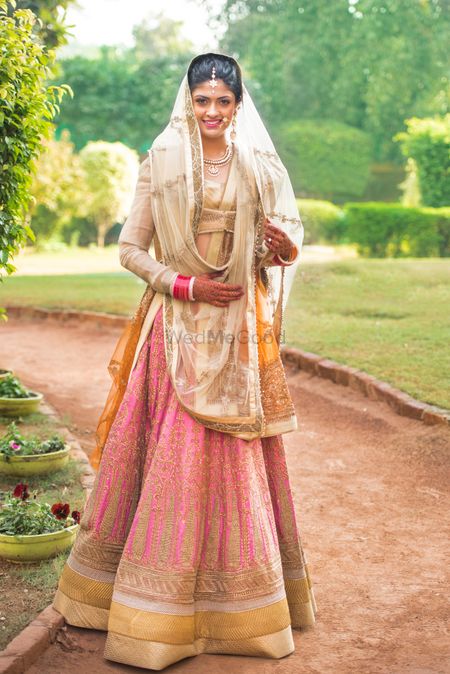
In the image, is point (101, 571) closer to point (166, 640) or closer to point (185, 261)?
point (166, 640)

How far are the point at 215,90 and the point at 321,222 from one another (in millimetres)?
19649

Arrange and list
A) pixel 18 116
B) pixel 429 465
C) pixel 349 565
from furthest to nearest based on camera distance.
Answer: pixel 429 465 → pixel 18 116 → pixel 349 565

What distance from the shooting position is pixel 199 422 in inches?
130

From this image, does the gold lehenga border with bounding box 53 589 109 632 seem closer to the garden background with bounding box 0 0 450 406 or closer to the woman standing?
the woman standing

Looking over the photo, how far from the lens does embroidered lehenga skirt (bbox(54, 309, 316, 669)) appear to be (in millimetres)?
3215

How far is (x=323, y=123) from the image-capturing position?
3325 centimetres

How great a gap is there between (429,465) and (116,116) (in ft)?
93.9

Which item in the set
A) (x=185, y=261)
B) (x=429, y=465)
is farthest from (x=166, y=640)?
(x=429, y=465)

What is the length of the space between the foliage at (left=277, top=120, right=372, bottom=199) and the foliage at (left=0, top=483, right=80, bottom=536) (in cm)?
2870

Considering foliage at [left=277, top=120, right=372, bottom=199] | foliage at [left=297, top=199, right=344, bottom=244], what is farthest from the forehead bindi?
foliage at [left=277, top=120, right=372, bottom=199]

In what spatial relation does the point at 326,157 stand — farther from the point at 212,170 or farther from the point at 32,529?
the point at 212,170

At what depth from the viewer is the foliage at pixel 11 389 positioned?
6.77 m

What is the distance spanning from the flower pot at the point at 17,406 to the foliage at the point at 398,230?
12140 mm

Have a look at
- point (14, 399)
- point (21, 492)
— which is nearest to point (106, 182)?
point (14, 399)
